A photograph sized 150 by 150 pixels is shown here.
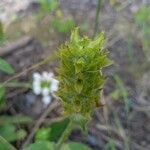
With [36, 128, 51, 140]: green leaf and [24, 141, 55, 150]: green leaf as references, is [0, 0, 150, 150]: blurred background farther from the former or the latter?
[24, 141, 55, 150]: green leaf

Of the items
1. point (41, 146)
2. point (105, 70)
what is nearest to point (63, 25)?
point (105, 70)

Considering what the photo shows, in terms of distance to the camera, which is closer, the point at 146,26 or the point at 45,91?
the point at 45,91

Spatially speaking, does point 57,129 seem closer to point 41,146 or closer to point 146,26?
point 41,146

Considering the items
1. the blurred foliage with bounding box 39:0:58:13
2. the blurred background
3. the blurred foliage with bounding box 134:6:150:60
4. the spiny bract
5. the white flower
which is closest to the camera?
the spiny bract

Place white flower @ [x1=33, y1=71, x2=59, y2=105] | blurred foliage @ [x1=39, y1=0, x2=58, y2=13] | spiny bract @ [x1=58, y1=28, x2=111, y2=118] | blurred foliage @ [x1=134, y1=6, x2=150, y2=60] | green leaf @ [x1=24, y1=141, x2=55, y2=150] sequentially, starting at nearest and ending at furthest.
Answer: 1. spiny bract @ [x1=58, y1=28, x2=111, y2=118]
2. green leaf @ [x1=24, y1=141, x2=55, y2=150]
3. white flower @ [x1=33, y1=71, x2=59, y2=105]
4. blurred foliage @ [x1=134, y1=6, x2=150, y2=60]
5. blurred foliage @ [x1=39, y1=0, x2=58, y2=13]

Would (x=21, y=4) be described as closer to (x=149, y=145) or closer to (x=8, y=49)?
(x=8, y=49)

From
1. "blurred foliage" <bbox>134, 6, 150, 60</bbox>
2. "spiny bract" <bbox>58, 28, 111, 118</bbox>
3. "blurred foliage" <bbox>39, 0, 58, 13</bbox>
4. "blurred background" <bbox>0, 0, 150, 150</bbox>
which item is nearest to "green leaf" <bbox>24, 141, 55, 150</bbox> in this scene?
"spiny bract" <bbox>58, 28, 111, 118</bbox>

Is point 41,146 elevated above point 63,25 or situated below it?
below

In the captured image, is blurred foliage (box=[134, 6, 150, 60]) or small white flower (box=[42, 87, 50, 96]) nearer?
small white flower (box=[42, 87, 50, 96])
